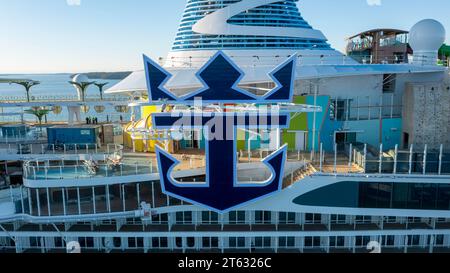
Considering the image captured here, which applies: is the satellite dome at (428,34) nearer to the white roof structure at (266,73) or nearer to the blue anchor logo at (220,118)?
the white roof structure at (266,73)

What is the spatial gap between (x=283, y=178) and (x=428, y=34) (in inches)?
579

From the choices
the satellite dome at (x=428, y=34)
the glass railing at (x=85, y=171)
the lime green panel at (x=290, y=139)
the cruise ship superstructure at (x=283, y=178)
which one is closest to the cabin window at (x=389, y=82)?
the cruise ship superstructure at (x=283, y=178)

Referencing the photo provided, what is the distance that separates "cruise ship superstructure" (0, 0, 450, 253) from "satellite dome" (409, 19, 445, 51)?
2.06m

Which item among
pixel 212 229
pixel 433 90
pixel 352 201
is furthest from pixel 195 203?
pixel 433 90

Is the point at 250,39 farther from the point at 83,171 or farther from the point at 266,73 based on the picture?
the point at 83,171

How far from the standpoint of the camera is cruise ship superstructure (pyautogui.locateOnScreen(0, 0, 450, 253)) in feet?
51.7

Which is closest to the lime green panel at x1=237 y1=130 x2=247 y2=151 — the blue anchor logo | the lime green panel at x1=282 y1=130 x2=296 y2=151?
the lime green panel at x1=282 y1=130 x2=296 y2=151

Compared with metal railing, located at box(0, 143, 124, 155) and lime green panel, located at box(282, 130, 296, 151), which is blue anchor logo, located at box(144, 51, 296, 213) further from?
metal railing, located at box(0, 143, 124, 155)

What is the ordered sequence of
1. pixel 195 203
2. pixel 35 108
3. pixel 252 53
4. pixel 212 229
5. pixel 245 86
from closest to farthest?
pixel 195 203 < pixel 212 229 < pixel 245 86 < pixel 252 53 < pixel 35 108

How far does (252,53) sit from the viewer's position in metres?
22.5

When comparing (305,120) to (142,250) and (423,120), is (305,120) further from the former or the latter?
(142,250)

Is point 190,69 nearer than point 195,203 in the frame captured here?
No

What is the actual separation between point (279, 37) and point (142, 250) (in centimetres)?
1544

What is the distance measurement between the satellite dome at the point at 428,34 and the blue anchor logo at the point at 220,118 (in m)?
14.2
